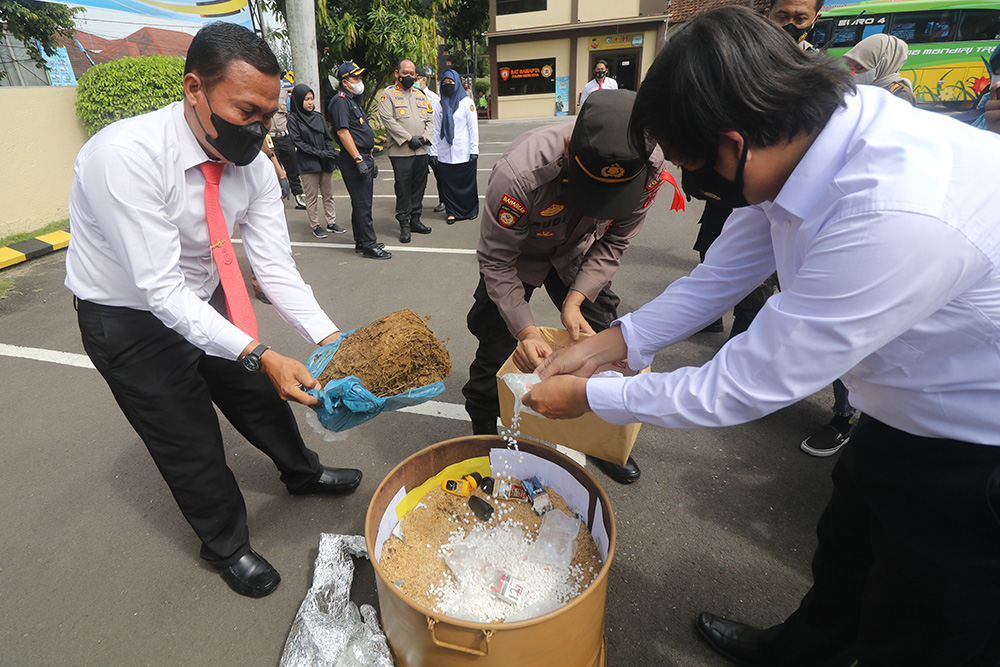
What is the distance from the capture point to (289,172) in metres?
7.70

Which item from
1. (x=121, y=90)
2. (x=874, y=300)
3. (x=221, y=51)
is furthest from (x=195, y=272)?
(x=121, y=90)

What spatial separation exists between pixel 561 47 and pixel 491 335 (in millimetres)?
25516

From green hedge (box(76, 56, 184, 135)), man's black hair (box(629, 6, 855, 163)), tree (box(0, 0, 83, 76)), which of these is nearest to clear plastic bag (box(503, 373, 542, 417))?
man's black hair (box(629, 6, 855, 163))

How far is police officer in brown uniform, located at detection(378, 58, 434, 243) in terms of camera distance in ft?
20.2

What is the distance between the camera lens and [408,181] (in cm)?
651

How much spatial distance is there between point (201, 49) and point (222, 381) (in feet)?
3.95

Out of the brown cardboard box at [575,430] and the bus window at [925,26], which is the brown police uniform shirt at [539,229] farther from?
the bus window at [925,26]

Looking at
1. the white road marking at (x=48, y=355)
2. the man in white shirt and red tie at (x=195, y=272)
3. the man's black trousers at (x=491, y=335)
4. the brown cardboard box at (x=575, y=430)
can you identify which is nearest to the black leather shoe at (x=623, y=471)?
the brown cardboard box at (x=575, y=430)

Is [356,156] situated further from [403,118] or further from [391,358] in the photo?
[391,358]

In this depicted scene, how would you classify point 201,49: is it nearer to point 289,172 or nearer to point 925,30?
point 289,172

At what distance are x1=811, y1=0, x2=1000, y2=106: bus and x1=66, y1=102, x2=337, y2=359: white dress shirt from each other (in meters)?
13.7

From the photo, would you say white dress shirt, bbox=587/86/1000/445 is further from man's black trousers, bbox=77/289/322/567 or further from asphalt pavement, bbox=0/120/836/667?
man's black trousers, bbox=77/289/322/567

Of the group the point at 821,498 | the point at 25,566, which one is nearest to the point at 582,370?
the point at 821,498

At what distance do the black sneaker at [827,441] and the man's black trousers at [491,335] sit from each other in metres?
1.31
